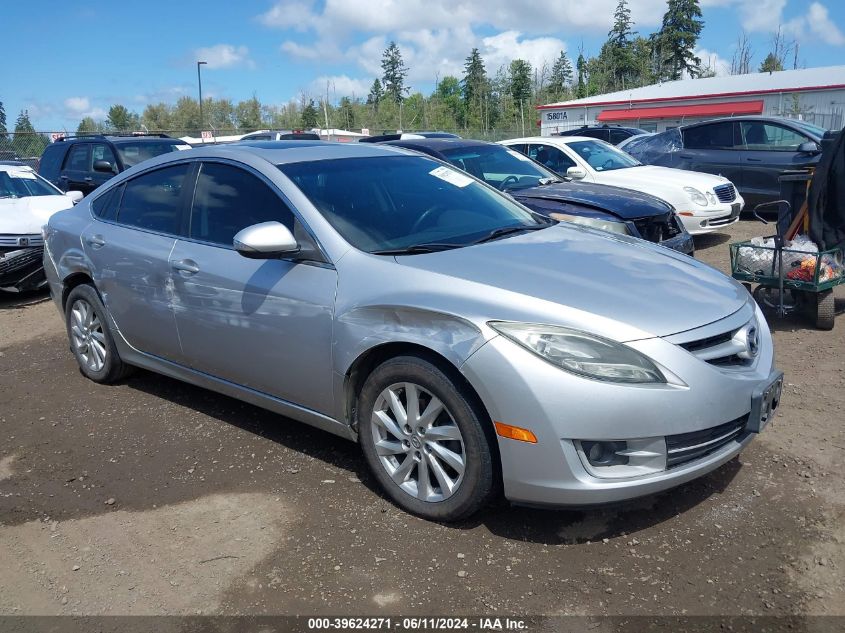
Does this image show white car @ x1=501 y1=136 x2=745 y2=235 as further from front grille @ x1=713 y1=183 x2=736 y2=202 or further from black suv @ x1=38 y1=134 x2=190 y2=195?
black suv @ x1=38 y1=134 x2=190 y2=195

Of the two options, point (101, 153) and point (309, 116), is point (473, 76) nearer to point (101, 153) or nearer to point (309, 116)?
point (309, 116)

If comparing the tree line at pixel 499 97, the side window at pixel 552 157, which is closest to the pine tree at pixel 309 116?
the tree line at pixel 499 97

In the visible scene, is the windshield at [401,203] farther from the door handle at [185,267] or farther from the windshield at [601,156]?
the windshield at [601,156]

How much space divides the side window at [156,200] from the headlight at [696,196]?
7153 mm

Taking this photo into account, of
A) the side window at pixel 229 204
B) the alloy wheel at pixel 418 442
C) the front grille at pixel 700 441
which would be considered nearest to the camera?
the front grille at pixel 700 441

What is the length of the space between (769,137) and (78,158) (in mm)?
11294

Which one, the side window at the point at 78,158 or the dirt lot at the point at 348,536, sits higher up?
the side window at the point at 78,158

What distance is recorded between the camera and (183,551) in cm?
327

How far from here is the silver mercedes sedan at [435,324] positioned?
9.63 ft

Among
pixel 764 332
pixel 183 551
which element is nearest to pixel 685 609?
pixel 764 332

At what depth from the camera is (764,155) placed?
11500 mm

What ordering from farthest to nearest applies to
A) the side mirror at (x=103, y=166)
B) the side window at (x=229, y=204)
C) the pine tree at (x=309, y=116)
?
the pine tree at (x=309, y=116), the side mirror at (x=103, y=166), the side window at (x=229, y=204)

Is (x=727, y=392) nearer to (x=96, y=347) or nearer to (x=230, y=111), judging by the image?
(x=96, y=347)

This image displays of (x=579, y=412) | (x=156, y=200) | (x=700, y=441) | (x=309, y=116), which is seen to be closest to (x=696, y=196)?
(x=156, y=200)
